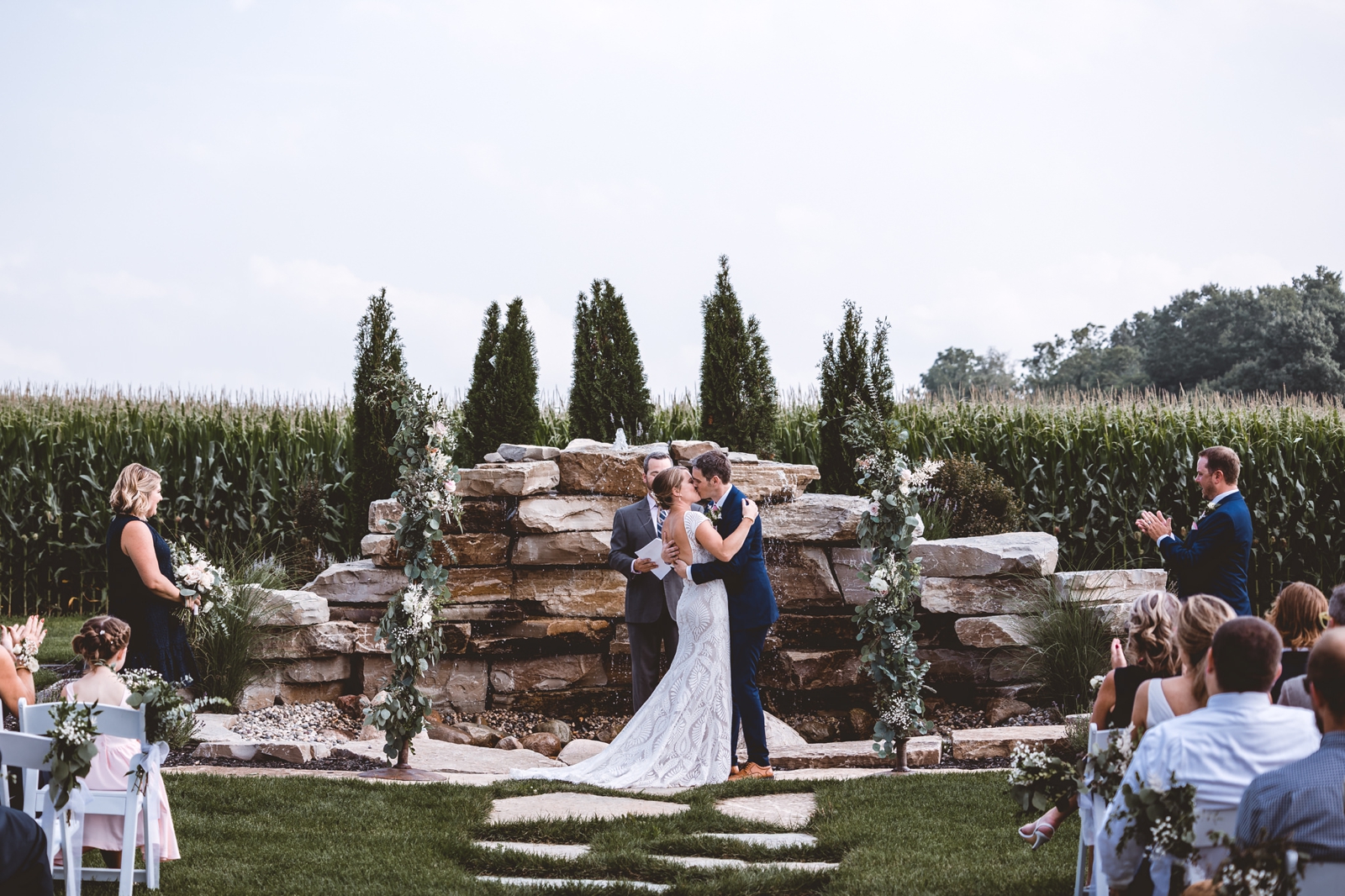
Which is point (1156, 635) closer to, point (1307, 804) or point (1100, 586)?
point (1307, 804)

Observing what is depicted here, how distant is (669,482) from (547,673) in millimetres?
3410

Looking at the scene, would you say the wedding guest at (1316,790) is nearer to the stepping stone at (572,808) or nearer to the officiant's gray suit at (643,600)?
the stepping stone at (572,808)

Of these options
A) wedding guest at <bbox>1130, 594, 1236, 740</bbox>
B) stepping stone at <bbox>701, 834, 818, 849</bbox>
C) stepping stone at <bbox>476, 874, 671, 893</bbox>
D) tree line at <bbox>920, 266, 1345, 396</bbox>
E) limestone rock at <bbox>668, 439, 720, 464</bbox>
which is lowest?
stepping stone at <bbox>701, 834, 818, 849</bbox>

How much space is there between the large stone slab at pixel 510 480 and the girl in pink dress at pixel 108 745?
4720mm

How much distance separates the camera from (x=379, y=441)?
11.2 meters

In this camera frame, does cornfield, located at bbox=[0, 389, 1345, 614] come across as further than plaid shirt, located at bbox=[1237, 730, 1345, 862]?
Yes

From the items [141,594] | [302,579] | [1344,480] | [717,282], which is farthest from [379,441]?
[1344,480]

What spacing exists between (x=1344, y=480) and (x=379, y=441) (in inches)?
405

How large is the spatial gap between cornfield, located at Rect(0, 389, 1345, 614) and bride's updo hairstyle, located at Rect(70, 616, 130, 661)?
7.04 meters

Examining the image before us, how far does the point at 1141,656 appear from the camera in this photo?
415 cm

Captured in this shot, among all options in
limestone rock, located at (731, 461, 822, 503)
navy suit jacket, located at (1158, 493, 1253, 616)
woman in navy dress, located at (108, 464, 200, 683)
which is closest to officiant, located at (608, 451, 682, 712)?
limestone rock, located at (731, 461, 822, 503)

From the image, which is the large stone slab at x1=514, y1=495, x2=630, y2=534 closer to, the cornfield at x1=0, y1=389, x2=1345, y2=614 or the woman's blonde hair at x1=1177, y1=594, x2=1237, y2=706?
the cornfield at x1=0, y1=389, x2=1345, y2=614

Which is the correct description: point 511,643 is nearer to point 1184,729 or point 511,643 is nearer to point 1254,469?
point 1184,729

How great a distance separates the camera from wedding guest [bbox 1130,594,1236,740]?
3.54m
